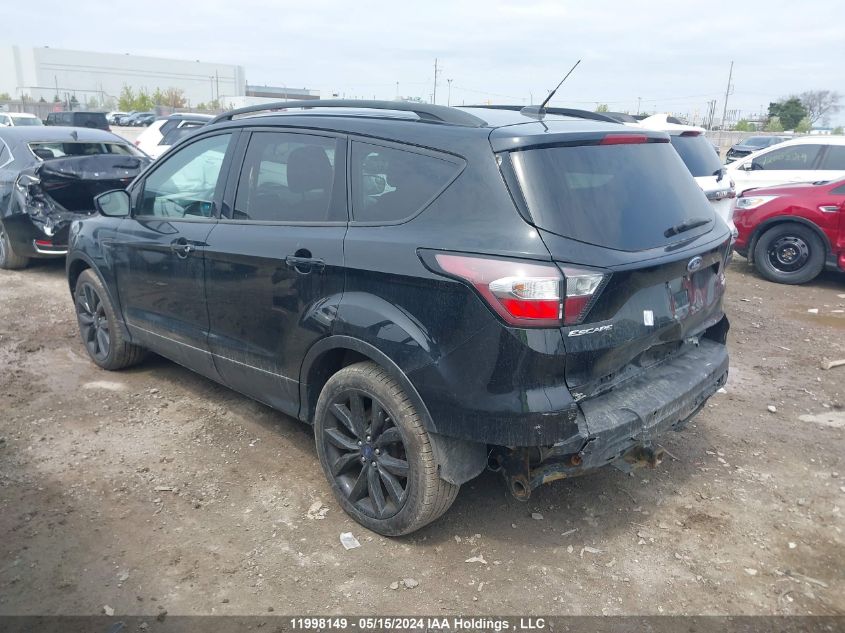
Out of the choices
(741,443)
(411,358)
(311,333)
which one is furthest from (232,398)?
(741,443)

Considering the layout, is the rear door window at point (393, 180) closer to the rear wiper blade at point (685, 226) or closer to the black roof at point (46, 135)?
the rear wiper blade at point (685, 226)

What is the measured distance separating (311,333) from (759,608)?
2.25 meters

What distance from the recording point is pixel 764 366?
5.51m

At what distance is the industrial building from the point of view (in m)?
99.1

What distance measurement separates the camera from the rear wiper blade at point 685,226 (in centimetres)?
303

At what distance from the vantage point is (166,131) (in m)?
14.1

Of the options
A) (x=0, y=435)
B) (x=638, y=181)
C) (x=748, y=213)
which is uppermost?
(x=638, y=181)

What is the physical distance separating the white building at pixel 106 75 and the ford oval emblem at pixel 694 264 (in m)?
97.6

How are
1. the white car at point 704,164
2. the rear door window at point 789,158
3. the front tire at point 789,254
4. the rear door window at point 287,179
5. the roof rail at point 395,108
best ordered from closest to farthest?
the roof rail at point 395,108, the rear door window at point 287,179, the white car at point 704,164, the front tire at point 789,254, the rear door window at point 789,158

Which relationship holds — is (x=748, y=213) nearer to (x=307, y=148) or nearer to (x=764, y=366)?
(x=764, y=366)

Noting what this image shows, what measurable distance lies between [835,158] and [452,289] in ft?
32.7

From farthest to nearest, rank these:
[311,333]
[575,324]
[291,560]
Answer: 1. [311,333]
2. [291,560]
3. [575,324]

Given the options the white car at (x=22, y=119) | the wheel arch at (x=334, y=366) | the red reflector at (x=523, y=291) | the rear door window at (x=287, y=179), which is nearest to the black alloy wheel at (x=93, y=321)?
the rear door window at (x=287, y=179)

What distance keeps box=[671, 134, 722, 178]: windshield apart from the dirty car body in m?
6.46
